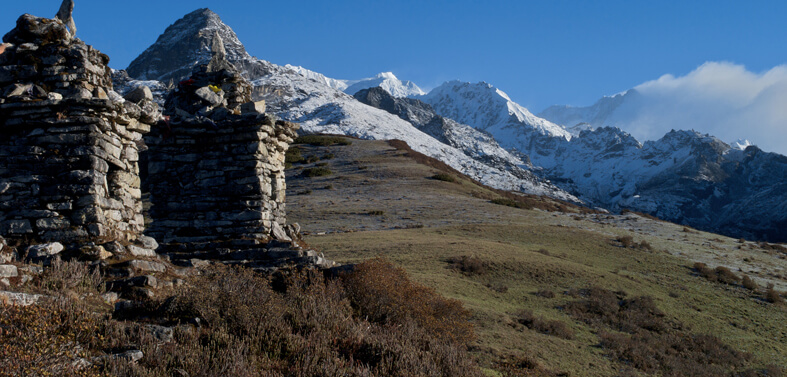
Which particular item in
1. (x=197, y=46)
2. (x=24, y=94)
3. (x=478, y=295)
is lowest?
(x=478, y=295)

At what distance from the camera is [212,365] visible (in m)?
4.59

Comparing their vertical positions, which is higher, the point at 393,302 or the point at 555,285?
the point at 393,302

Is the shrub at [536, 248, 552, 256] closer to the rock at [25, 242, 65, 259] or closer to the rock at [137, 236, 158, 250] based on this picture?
the rock at [137, 236, 158, 250]

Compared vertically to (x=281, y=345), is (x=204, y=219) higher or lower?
higher

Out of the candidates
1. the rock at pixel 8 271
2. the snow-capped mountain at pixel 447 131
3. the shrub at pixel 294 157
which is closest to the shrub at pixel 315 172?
the shrub at pixel 294 157

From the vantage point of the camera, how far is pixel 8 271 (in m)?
5.46

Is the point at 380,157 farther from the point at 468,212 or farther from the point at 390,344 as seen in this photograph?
the point at 390,344

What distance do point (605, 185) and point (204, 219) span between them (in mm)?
193734

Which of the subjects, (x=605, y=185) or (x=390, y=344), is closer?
(x=390, y=344)

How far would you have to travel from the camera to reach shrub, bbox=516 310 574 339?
1202 cm

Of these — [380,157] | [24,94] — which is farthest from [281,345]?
[380,157]

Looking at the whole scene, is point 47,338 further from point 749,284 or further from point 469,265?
point 749,284

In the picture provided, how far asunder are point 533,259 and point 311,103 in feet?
271

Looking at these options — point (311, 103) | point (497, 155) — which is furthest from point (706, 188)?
point (311, 103)
